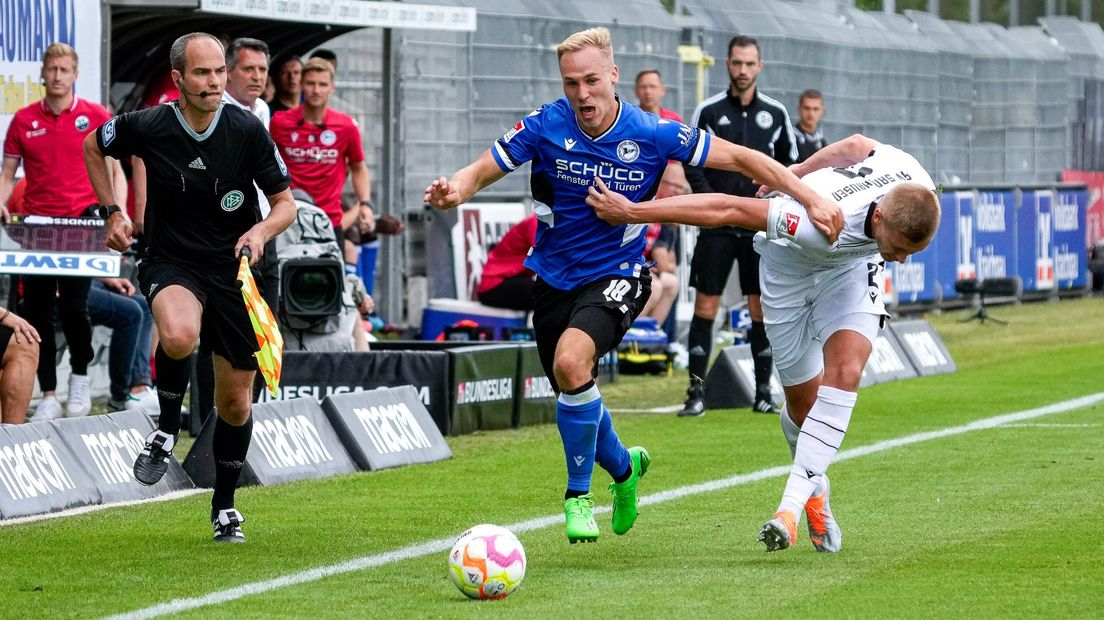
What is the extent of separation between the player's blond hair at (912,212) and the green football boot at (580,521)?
5.25ft

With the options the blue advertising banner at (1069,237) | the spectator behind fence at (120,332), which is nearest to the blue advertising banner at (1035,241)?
the blue advertising banner at (1069,237)

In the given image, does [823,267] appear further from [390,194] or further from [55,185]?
[390,194]

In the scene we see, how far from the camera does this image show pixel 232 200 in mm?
7914

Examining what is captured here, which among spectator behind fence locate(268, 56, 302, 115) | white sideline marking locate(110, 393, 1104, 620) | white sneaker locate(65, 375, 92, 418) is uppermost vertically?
→ spectator behind fence locate(268, 56, 302, 115)

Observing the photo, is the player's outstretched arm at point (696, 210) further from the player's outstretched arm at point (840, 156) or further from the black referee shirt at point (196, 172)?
the black referee shirt at point (196, 172)

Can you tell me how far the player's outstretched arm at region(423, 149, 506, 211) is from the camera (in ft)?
23.4

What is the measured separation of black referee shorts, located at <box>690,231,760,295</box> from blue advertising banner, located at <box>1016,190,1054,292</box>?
13.1m

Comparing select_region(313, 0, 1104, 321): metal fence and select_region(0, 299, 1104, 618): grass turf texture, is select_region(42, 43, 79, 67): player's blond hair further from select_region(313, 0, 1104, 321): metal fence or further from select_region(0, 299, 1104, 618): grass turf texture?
select_region(313, 0, 1104, 321): metal fence

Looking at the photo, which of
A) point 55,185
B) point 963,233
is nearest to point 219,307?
point 55,185

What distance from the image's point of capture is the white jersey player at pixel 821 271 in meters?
7.02

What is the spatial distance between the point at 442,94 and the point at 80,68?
6.19m

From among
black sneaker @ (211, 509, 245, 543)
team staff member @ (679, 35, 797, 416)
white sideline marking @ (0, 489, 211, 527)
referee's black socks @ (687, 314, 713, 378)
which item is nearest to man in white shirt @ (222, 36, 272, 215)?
white sideline marking @ (0, 489, 211, 527)

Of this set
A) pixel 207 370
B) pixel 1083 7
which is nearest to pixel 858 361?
pixel 207 370

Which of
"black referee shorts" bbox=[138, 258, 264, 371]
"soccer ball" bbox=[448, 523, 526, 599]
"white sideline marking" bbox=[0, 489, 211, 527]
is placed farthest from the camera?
"white sideline marking" bbox=[0, 489, 211, 527]
